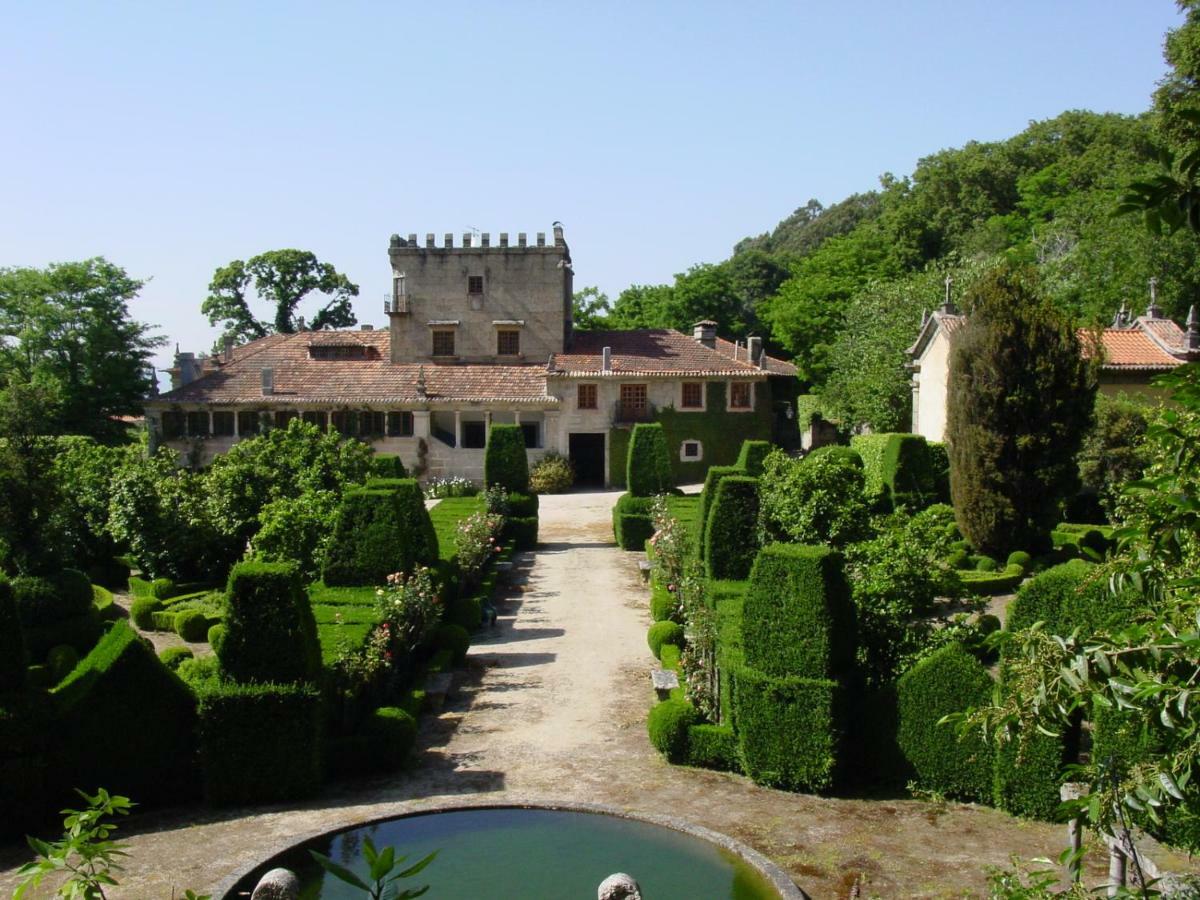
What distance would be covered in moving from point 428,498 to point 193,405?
10315mm

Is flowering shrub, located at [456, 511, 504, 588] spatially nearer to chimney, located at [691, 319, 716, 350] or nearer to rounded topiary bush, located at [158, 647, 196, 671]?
rounded topiary bush, located at [158, 647, 196, 671]

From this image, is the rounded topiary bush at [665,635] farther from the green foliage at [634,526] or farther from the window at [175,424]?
the window at [175,424]

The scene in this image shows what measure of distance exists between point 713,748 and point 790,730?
1053mm

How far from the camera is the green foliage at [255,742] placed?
422 inches

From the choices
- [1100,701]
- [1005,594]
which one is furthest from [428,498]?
[1100,701]

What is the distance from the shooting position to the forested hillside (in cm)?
3750

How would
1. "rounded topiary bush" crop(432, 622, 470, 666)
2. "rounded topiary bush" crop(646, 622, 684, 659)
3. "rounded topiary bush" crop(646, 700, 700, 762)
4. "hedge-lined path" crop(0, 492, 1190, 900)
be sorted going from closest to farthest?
"hedge-lined path" crop(0, 492, 1190, 900)
"rounded topiary bush" crop(646, 700, 700, 762)
"rounded topiary bush" crop(646, 622, 684, 659)
"rounded topiary bush" crop(432, 622, 470, 666)

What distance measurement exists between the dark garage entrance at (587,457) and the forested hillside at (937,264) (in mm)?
9227

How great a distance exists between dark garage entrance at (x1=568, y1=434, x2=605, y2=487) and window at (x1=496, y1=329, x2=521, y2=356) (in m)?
5.19

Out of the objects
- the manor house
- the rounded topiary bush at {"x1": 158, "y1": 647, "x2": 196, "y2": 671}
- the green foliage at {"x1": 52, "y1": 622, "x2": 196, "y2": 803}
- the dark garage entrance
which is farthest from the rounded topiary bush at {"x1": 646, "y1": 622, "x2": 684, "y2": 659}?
the dark garage entrance

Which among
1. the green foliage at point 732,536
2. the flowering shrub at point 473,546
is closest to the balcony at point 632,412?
the flowering shrub at point 473,546

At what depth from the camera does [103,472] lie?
912 inches

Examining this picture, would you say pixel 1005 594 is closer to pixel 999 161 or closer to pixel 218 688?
pixel 218 688

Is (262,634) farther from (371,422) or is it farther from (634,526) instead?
(371,422)
